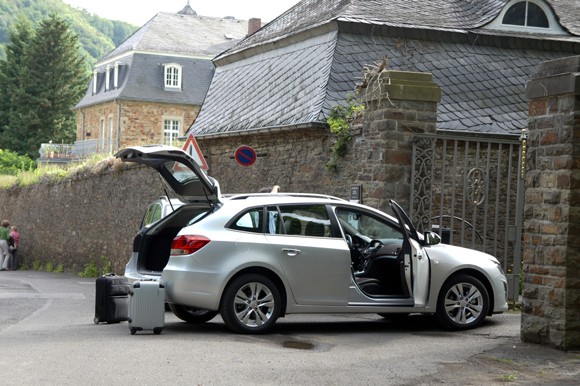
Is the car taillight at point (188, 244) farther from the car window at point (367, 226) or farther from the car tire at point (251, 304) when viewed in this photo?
the car window at point (367, 226)

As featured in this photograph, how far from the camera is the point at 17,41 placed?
73250 mm

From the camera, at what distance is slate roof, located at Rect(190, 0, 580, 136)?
21609 millimetres

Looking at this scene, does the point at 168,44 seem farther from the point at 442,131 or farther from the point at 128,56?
the point at 442,131

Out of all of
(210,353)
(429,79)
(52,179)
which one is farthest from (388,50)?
(52,179)

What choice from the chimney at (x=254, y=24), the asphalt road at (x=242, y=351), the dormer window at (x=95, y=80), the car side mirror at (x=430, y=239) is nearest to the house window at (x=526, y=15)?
the asphalt road at (x=242, y=351)

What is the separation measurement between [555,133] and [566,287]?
1701 mm

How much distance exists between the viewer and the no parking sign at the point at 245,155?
21.6m

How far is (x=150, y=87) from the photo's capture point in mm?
59312

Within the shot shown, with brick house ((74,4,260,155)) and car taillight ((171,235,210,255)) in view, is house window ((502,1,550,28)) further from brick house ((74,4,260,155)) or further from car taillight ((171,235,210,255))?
brick house ((74,4,260,155))

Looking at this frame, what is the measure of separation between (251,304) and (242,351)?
1.63 m

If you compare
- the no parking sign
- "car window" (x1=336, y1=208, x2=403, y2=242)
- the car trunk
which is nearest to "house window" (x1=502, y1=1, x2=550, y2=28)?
the no parking sign

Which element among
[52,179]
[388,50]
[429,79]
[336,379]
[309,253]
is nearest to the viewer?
[336,379]

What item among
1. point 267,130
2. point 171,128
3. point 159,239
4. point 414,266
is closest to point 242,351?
point 414,266

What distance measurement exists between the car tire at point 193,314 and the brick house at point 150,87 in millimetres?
43139
